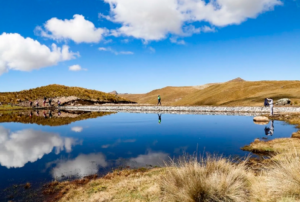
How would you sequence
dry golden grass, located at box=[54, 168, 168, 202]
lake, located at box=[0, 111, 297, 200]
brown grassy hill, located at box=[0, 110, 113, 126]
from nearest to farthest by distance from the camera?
dry golden grass, located at box=[54, 168, 168, 202] → lake, located at box=[0, 111, 297, 200] → brown grassy hill, located at box=[0, 110, 113, 126]

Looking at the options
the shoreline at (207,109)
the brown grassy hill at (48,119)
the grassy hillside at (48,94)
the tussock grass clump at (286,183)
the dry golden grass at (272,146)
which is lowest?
the dry golden grass at (272,146)

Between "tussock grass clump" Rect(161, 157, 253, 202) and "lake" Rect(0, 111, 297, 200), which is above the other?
"tussock grass clump" Rect(161, 157, 253, 202)

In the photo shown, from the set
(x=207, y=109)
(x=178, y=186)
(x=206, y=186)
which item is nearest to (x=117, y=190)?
(x=178, y=186)

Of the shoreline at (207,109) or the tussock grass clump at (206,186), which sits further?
the shoreline at (207,109)

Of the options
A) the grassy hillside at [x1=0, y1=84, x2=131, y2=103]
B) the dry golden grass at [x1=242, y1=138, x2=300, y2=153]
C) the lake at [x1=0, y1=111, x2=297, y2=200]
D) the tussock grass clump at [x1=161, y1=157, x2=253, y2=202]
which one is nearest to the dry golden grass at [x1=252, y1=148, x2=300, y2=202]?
the tussock grass clump at [x1=161, y1=157, x2=253, y2=202]

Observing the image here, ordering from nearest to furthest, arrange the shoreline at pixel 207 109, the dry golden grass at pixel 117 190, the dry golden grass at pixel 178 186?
the dry golden grass at pixel 178 186 < the dry golden grass at pixel 117 190 < the shoreline at pixel 207 109

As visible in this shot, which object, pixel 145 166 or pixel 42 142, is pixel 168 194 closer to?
pixel 145 166

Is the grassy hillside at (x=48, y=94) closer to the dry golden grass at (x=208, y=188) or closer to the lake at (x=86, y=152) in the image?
the lake at (x=86, y=152)

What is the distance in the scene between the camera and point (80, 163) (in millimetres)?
12086

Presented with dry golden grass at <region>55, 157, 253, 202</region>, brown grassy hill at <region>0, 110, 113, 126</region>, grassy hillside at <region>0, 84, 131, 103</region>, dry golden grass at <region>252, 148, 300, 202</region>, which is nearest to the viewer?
dry golden grass at <region>252, 148, 300, 202</region>

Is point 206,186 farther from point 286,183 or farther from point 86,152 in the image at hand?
point 86,152

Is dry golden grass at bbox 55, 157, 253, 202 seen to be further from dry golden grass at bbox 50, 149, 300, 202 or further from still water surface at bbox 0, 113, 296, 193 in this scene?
still water surface at bbox 0, 113, 296, 193

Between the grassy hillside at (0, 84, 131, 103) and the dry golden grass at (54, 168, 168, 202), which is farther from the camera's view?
the grassy hillside at (0, 84, 131, 103)

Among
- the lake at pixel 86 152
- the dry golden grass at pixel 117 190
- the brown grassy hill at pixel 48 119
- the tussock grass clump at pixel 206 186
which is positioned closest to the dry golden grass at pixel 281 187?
the tussock grass clump at pixel 206 186
